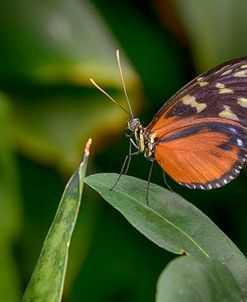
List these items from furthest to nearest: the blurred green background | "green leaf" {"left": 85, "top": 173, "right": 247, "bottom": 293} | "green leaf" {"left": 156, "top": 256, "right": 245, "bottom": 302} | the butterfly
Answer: the blurred green background < the butterfly < "green leaf" {"left": 85, "top": 173, "right": 247, "bottom": 293} < "green leaf" {"left": 156, "top": 256, "right": 245, "bottom": 302}

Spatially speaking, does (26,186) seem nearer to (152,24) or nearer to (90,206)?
(90,206)

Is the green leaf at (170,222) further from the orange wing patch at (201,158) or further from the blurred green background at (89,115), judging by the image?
the blurred green background at (89,115)

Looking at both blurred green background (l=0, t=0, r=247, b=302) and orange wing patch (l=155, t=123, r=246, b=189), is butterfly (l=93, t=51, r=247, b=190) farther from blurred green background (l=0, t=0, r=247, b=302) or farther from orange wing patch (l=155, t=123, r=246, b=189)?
blurred green background (l=0, t=0, r=247, b=302)

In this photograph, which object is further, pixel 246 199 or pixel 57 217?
pixel 246 199

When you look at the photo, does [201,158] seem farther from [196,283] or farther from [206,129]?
[196,283]

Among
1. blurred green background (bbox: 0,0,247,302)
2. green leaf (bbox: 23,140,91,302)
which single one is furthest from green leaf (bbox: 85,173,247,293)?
blurred green background (bbox: 0,0,247,302)

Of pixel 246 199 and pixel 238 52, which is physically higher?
pixel 238 52

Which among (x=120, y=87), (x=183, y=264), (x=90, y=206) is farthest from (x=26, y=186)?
(x=183, y=264)

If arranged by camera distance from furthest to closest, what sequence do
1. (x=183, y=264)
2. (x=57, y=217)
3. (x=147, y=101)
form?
1. (x=147, y=101)
2. (x=57, y=217)
3. (x=183, y=264)
